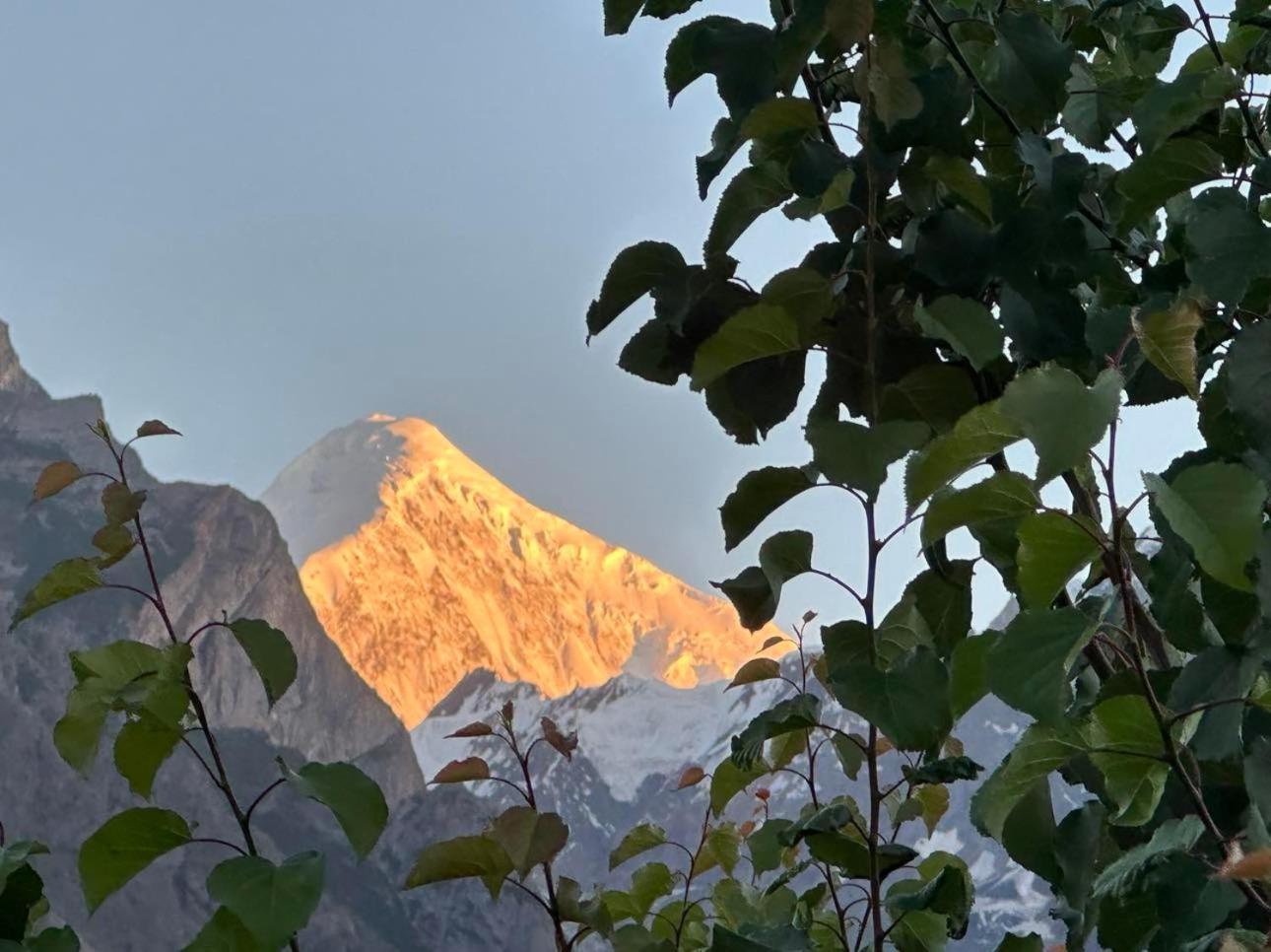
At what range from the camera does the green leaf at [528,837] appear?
1.26m

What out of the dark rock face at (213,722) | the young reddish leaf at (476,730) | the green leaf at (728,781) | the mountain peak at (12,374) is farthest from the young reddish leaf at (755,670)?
the mountain peak at (12,374)

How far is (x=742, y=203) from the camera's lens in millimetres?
1107

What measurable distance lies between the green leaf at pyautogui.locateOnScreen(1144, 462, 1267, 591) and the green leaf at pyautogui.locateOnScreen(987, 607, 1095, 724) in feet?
0.27

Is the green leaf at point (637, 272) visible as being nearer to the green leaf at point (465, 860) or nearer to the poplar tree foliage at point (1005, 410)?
the poplar tree foliage at point (1005, 410)

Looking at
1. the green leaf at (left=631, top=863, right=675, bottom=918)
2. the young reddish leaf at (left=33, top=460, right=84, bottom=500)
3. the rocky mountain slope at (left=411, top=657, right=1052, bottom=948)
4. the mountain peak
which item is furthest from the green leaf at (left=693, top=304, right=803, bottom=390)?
the mountain peak

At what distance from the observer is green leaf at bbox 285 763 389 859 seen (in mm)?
1011

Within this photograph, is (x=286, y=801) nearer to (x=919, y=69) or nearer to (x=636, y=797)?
(x=636, y=797)

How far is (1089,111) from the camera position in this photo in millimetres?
1425

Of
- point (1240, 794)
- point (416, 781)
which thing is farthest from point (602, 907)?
point (416, 781)

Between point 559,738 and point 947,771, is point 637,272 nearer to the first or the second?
point 947,771

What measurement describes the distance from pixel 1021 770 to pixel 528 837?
0.56 metres

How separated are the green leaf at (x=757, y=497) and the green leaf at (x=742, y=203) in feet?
Answer: 0.70

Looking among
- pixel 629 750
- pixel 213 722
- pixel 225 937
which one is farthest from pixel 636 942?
pixel 629 750

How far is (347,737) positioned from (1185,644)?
64174 mm
